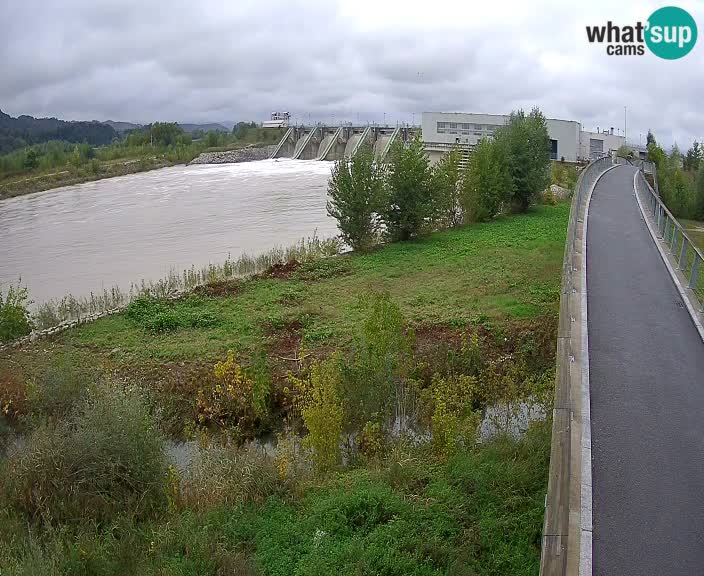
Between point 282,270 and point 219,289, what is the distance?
3.38m

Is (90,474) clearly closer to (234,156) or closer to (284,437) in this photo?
(284,437)

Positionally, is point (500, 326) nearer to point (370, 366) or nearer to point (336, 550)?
point (370, 366)

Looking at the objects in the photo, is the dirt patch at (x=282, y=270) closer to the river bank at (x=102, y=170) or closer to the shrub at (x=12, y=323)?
the shrub at (x=12, y=323)

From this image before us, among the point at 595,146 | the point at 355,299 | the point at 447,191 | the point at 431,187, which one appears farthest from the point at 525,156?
the point at 595,146

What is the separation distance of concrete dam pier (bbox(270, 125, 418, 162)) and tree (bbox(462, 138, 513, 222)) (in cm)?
4671

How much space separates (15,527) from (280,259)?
1884 centimetres

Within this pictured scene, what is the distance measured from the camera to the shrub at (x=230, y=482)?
30.3 ft

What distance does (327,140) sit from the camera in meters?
94.0

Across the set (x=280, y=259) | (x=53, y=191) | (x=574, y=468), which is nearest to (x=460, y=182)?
(x=280, y=259)

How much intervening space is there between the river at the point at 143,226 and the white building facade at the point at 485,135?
13050 mm

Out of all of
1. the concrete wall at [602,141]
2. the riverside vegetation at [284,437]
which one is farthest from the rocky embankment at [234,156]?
the riverside vegetation at [284,437]

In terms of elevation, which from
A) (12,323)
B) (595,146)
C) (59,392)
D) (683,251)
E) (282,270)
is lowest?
(59,392)

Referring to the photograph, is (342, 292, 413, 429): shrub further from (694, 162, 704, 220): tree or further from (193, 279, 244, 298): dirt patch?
(694, 162, 704, 220): tree

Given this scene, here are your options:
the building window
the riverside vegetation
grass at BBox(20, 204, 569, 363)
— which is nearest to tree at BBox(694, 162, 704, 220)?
the building window
